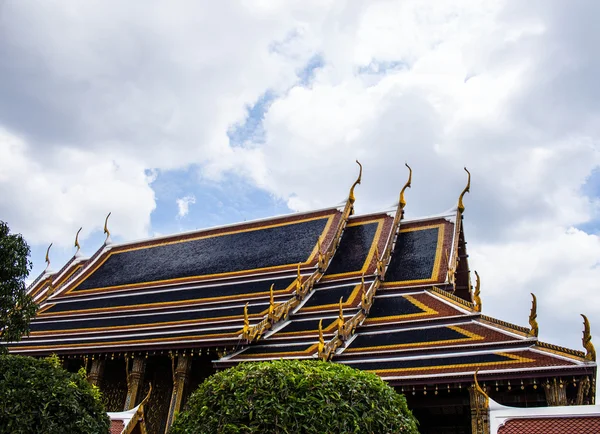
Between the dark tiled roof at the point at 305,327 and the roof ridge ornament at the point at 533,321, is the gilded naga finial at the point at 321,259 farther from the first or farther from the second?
the roof ridge ornament at the point at 533,321

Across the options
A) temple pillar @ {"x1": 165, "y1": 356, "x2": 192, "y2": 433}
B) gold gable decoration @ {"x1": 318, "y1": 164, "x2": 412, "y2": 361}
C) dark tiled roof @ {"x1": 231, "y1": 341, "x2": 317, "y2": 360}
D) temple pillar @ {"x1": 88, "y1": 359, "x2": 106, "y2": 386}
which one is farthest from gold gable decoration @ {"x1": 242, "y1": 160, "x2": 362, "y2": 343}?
temple pillar @ {"x1": 88, "y1": 359, "x2": 106, "y2": 386}

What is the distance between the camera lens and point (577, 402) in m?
11.9

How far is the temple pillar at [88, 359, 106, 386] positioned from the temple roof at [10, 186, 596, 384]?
0.61 meters

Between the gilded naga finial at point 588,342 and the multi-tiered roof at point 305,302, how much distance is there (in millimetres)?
40

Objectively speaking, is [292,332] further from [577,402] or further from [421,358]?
[577,402]

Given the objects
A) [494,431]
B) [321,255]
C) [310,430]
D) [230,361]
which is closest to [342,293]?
[321,255]

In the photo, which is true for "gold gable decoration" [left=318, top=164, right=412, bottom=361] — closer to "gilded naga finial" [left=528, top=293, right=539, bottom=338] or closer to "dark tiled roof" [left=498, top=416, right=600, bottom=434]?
"gilded naga finial" [left=528, top=293, right=539, bottom=338]

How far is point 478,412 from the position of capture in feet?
39.2

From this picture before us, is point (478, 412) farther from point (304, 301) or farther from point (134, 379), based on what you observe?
point (134, 379)

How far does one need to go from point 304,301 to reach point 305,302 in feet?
0.24

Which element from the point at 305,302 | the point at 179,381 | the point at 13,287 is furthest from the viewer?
the point at 305,302

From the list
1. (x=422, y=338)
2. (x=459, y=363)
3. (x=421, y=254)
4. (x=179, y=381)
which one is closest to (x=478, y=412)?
(x=459, y=363)

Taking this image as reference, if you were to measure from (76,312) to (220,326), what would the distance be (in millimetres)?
7765

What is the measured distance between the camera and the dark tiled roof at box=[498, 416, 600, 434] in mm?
7496
